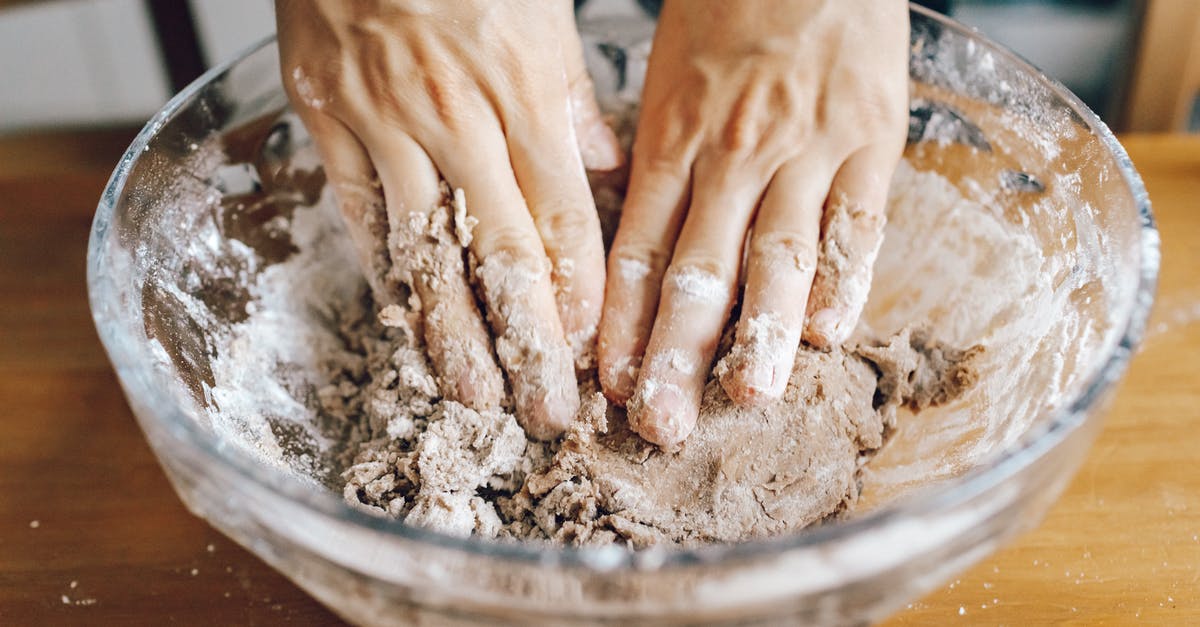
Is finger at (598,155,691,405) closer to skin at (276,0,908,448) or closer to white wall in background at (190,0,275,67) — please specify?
skin at (276,0,908,448)

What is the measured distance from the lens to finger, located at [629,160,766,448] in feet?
2.26

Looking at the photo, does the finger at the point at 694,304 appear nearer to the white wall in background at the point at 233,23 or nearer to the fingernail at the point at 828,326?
the fingernail at the point at 828,326

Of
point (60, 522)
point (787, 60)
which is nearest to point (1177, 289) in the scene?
point (787, 60)

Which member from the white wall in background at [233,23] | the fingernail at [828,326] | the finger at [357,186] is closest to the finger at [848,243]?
the fingernail at [828,326]

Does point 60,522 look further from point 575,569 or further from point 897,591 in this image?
point 897,591

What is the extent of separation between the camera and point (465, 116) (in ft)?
2.50

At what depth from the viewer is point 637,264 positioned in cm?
79

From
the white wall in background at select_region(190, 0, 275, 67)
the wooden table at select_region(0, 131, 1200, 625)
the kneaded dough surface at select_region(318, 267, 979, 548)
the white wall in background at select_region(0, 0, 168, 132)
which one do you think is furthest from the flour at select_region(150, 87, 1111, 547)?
the white wall in background at select_region(0, 0, 168, 132)

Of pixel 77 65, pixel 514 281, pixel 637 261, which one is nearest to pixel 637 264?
pixel 637 261

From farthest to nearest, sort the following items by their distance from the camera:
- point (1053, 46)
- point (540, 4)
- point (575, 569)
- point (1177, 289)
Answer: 1. point (1053, 46)
2. point (1177, 289)
3. point (540, 4)
4. point (575, 569)

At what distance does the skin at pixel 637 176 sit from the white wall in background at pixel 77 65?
1353mm

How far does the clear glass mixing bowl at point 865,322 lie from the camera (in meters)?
0.44

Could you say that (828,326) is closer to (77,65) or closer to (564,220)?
(564,220)

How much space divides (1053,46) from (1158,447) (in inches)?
45.9
